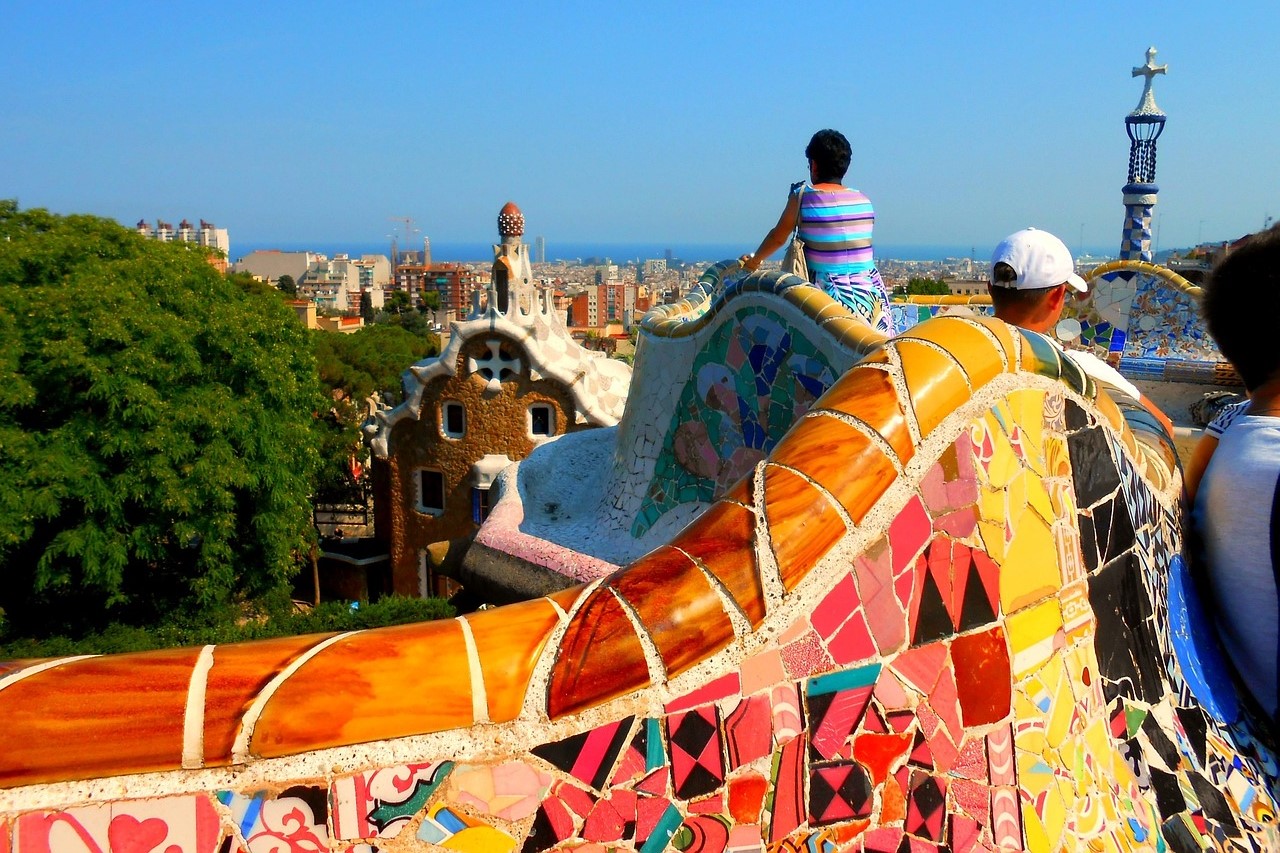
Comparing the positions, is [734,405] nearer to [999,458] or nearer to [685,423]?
[685,423]

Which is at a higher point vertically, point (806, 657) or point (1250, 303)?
point (1250, 303)

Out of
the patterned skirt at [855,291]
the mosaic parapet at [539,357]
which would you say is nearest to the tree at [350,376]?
the mosaic parapet at [539,357]

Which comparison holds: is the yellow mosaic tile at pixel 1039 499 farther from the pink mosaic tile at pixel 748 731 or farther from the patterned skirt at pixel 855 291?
the patterned skirt at pixel 855 291

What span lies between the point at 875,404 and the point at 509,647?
2.24 feet

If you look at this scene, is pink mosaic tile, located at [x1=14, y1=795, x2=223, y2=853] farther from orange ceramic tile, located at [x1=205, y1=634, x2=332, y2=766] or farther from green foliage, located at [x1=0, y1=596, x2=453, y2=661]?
green foliage, located at [x1=0, y1=596, x2=453, y2=661]

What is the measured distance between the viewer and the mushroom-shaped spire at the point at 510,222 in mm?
14344

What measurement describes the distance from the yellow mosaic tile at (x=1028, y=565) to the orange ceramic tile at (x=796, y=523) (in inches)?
13.4

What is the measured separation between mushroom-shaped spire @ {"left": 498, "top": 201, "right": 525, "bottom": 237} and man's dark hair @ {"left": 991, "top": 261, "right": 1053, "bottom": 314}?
12.7 meters

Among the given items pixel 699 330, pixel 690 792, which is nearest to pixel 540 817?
pixel 690 792

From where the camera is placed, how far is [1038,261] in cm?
205

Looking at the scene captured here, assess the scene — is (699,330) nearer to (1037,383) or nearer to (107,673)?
(1037,383)

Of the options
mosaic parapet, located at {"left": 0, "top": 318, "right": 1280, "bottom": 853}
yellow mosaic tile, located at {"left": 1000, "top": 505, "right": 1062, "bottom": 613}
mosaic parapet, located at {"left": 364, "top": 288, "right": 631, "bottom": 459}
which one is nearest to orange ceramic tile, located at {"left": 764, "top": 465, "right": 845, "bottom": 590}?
mosaic parapet, located at {"left": 0, "top": 318, "right": 1280, "bottom": 853}

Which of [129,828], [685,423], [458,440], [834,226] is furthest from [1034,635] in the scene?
[458,440]

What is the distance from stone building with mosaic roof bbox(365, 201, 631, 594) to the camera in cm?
1352
